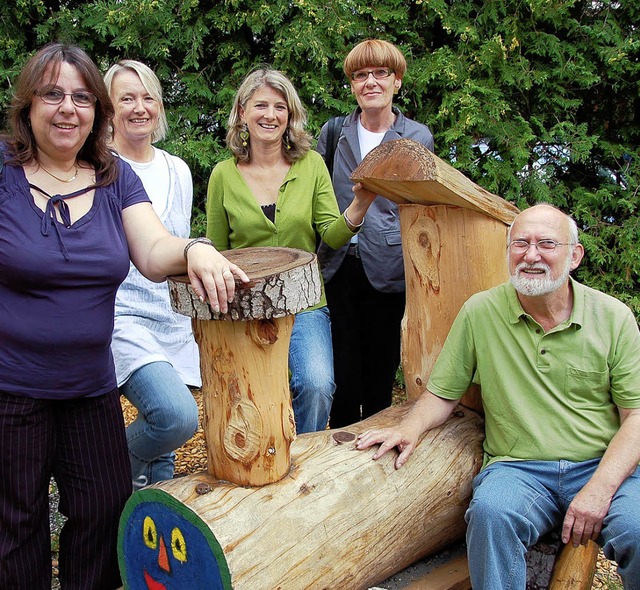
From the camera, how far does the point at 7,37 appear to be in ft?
16.5

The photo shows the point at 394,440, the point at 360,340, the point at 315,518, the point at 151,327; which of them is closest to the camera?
the point at 315,518

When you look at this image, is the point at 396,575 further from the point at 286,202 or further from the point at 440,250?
the point at 286,202

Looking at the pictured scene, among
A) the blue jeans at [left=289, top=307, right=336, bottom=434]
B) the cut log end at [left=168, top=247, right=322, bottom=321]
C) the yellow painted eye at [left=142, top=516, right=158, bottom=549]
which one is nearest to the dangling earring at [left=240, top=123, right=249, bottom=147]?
the blue jeans at [left=289, top=307, right=336, bottom=434]

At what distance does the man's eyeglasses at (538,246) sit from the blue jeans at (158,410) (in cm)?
136

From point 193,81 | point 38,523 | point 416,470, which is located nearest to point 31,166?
point 38,523

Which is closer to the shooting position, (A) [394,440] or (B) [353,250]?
(A) [394,440]

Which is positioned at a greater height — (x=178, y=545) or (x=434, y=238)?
(x=434, y=238)

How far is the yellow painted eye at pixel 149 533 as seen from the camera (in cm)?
231

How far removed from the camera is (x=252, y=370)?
2303 mm

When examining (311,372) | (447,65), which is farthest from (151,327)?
(447,65)

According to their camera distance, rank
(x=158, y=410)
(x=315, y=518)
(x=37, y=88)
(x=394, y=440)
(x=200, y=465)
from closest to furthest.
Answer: (x=37, y=88)
(x=315, y=518)
(x=394, y=440)
(x=158, y=410)
(x=200, y=465)

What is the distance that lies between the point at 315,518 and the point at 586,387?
41.8 inches

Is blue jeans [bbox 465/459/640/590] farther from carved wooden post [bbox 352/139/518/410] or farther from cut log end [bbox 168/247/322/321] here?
cut log end [bbox 168/247/322/321]

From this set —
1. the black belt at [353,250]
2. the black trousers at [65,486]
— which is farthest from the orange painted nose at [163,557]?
the black belt at [353,250]
